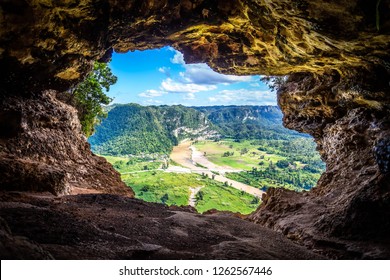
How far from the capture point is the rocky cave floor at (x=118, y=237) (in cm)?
523

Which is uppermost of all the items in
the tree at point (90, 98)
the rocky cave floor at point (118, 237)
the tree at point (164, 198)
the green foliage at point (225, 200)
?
the tree at point (90, 98)

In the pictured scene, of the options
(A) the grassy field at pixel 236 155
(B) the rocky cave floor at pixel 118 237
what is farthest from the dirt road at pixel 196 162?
(B) the rocky cave floor at pixel 118 237

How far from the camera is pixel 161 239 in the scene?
727 centimetres

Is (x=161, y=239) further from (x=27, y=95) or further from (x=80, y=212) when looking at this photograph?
(x=27, y=95)

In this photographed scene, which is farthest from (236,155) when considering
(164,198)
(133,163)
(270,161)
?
(164,198)

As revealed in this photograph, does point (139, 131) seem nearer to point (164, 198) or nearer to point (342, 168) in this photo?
point (164, 198)

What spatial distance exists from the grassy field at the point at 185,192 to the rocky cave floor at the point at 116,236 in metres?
62.3

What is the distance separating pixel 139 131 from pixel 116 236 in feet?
502

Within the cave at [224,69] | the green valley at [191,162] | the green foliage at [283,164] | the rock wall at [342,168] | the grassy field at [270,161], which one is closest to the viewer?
the cave at [224,69]

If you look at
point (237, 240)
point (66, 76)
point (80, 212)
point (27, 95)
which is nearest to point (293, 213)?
point (237, 240)

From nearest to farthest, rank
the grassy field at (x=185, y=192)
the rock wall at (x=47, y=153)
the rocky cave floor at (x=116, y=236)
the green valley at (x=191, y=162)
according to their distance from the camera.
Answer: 1. the rocky cave floor at (x=116, y=236)
2. the rock wall at (x=47, y=153)
3. the grassy field at (x=185, y=192)
4. the green valley at (x=191, y=162)

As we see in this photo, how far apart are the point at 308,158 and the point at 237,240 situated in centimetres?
15359

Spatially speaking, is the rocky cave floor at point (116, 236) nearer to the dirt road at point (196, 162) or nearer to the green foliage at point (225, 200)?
the green foliage at point (225, 200)

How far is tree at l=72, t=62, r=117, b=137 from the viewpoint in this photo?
27047mm
